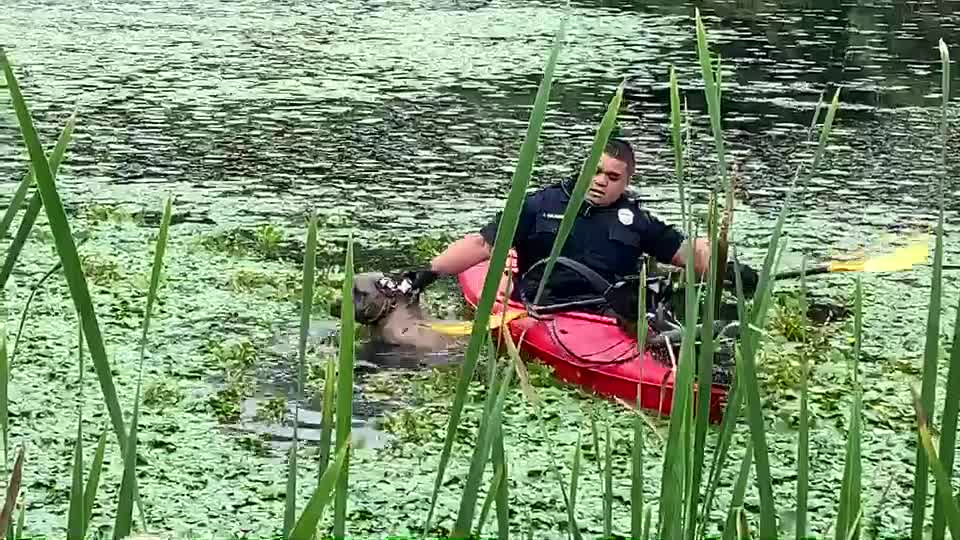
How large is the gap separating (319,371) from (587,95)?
6048 millimetres

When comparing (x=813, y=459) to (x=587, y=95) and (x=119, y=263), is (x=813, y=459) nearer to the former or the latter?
(x=119, y=263)

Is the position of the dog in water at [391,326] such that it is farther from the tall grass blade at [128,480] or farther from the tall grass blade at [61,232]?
the tall grass blade at [61,232]

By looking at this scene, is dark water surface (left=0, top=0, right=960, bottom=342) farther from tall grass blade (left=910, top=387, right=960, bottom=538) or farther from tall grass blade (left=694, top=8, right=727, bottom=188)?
tall grass blade (left=910, top=387, right=960, bottom=538)

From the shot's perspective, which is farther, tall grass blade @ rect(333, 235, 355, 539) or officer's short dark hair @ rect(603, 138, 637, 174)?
officer's short dark hair @ rect(603, 138, 637, 174)

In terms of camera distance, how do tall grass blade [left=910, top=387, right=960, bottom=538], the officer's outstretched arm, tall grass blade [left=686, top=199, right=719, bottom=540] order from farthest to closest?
the officer's outstretched arm < tall grass blade [left=686, top=199, right=719, bottom=540] < tall grass blade [left=910, top=387, right=960, bottom=538]

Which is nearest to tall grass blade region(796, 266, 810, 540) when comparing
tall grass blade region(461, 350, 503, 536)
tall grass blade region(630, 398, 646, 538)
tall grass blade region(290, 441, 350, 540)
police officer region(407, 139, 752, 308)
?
tall grass blade region(630, 398, 646, 538)

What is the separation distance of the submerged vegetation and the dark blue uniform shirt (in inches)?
17.4

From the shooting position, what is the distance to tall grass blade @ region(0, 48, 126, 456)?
0.79 m

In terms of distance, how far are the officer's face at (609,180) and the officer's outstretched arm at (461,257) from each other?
0.46 metres

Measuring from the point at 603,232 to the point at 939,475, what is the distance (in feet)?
12.3

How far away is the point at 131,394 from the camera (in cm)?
398

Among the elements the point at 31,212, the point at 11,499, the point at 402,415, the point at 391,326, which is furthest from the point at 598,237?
the point at 11,499

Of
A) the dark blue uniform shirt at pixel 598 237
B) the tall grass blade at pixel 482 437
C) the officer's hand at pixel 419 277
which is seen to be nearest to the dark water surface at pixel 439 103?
the officer's hand at pixel 419 277

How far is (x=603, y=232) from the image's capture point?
4.55m
